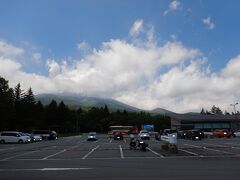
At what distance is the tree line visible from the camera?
9257 centimetres

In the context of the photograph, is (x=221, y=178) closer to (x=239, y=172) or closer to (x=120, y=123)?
(x=239, y=172)

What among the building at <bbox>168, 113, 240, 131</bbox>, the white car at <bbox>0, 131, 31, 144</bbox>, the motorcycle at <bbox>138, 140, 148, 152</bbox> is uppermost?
the building at <bbox>168, 113, 240, 131</bbox>

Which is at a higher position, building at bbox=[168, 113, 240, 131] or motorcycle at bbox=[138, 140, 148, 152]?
building at bbox=[168, 113, 240, 131]

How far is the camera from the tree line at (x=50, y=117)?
9257 cm

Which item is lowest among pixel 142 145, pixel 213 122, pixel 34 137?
pixel 142 145

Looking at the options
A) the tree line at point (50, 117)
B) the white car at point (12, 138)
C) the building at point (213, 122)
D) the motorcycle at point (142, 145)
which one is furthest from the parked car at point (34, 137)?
the building at point (213, 122)

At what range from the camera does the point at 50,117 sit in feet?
508

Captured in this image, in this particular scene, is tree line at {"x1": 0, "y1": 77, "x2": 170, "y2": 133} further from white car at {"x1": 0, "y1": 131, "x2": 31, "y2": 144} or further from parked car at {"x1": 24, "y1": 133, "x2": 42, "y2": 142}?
white car at {"x1": 0, "y1": 131, "x2": 31, "y2": 144}

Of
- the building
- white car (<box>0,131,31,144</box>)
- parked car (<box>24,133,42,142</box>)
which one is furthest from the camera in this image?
the building

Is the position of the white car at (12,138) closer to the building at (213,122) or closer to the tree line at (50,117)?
the tree line at (50,117)

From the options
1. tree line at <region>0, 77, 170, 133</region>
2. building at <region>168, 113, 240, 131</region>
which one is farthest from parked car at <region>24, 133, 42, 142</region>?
building at <region>168, 113, 240, 131</region>

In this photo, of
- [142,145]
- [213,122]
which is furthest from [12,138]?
[213,122]

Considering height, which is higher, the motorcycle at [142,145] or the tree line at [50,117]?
the tree line at [50,117]

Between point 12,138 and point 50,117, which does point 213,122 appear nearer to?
point 50,117
